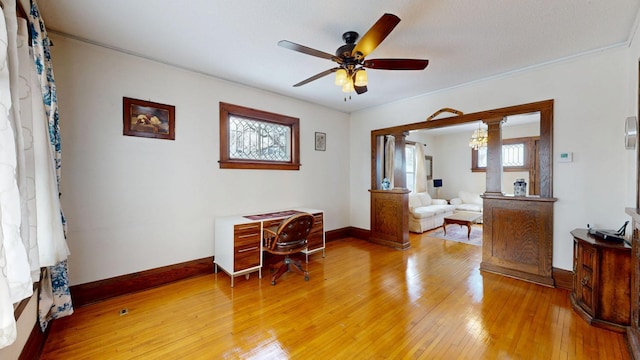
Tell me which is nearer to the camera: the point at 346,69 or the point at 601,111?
the point at 346,69

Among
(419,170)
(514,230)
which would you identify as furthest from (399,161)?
(419,170)

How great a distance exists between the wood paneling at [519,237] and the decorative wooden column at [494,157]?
0.53ft

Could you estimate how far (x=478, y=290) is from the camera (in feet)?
9.52

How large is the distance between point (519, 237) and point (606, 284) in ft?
3.42

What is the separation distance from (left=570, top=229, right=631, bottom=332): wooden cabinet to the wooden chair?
2775mm

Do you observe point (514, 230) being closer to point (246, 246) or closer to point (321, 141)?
point (321, 141)

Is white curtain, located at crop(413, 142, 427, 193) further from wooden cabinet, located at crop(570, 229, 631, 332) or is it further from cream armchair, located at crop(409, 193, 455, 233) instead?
wooden cabinet, located at crop(570, 229, 631, 332)

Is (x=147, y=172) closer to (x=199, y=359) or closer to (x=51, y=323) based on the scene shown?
(x=51, y=323)

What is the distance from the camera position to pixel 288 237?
10.3 ft

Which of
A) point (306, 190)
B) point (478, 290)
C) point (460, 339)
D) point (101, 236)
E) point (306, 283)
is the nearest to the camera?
point (460, 339)

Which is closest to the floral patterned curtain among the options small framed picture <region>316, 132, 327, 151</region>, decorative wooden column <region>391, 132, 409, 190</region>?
small framed picture <region>316, 132, 327, 151</region>

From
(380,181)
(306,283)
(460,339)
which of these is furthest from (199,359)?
(380,181)

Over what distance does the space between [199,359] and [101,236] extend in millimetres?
1846

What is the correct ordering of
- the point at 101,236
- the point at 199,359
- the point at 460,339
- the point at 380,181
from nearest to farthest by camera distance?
the point at 199,359 < the point at 460,339 < the point at 101,236 < the point at 380,181
